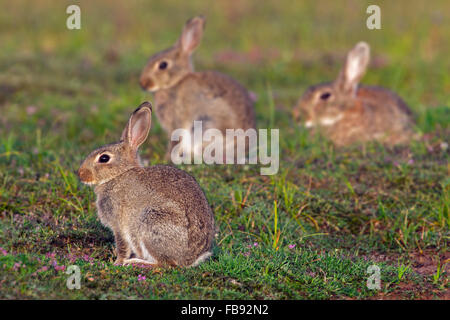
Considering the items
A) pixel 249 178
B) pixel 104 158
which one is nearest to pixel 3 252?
pixel 104 158

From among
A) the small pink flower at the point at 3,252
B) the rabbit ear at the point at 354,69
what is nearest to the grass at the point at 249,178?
the small pink flower at the point at 3,252

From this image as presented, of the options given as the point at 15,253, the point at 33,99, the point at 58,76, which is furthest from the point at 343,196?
the point at 58,76

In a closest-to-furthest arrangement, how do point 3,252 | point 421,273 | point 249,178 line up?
point 3,252 → point 421,273 → point 249,178

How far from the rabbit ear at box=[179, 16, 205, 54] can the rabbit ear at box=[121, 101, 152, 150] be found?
346 centimetres

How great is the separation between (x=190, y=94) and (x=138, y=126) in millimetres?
2922

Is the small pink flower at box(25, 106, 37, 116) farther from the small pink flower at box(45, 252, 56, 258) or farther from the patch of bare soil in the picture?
the patch of bare soil

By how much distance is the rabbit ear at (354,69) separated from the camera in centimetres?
1031

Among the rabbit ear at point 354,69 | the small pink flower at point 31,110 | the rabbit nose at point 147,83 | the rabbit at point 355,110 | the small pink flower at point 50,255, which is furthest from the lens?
the rabbit ear at point 354,69

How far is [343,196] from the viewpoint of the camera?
7.52 meters

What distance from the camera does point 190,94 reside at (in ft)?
30.2

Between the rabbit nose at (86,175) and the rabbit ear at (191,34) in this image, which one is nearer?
the rabbit nose at (86,175)

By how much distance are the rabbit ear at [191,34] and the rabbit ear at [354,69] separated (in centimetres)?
226

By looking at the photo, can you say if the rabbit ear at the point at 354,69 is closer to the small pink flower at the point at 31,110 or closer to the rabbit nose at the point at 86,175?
the small pink flower at the point at 31,110

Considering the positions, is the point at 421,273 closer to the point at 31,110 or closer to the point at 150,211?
the point at 150,211
